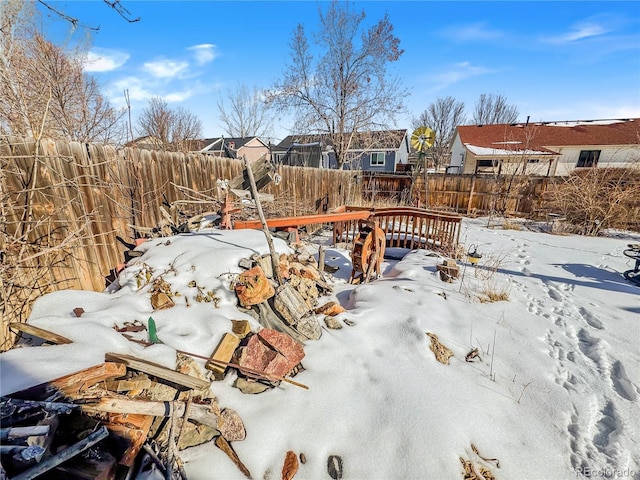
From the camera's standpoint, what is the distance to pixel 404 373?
2.78 meters

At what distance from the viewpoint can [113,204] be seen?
3.77 m

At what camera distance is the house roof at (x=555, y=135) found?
2055cm

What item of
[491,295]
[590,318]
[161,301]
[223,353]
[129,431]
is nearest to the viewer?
[129,431]

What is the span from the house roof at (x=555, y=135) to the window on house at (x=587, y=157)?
603 mm

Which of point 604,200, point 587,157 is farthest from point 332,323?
point 587,157

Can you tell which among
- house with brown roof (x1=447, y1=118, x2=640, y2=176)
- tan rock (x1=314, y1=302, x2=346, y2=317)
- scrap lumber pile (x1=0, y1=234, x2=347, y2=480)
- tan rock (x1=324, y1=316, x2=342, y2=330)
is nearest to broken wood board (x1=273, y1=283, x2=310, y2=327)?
scrap lumber pile (x1=0, y1=234, x2=347, y2=480)

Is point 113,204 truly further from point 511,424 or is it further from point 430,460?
point 511,424

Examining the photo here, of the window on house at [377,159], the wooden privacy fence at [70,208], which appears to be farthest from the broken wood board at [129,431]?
the window on house at [377,159]

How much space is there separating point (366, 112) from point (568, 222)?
11836mm

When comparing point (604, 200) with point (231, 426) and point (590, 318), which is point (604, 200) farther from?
point (231, 426)

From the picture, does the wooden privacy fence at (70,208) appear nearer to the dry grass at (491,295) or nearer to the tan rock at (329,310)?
the tan rock at (329,310)

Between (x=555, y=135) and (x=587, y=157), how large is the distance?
9.42 feet

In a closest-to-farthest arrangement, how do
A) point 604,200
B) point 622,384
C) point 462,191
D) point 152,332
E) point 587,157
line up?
point 152,332 < point 622,384 < point 604,200 < point 462,191 < point 587,157

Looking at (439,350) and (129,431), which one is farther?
(439,350)
